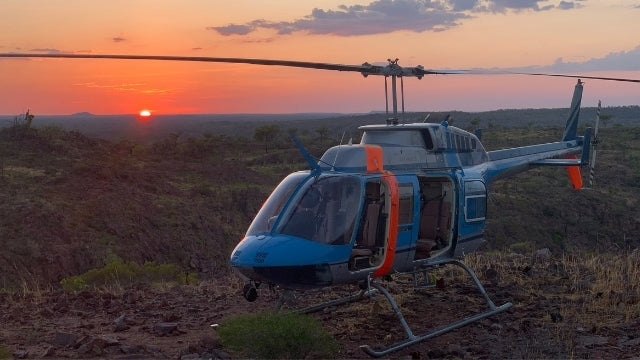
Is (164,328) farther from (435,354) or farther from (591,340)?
(591,340)

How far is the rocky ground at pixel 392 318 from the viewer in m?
7.90

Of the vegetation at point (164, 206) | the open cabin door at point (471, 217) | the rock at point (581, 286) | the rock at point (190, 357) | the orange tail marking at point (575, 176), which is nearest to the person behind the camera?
the rock at point (190, 357)

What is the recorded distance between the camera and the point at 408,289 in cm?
1115

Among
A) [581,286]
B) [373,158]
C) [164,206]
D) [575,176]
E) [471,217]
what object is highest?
[373,158]

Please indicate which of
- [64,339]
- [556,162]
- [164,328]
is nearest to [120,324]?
[164,328]

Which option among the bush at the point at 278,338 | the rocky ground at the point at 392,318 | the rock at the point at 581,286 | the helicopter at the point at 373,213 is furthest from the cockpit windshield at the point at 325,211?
the rock at the point at 581,286

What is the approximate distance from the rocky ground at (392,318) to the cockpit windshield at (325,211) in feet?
4.53

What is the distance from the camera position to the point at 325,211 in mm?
8133

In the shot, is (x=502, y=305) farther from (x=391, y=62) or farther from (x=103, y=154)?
(x=103, y=154)

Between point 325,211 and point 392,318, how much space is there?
2104mm

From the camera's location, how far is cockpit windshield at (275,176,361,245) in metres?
7.98

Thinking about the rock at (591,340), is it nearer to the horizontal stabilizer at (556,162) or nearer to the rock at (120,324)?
the horizontal stabilizer at (556,162)

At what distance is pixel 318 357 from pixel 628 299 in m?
4.89

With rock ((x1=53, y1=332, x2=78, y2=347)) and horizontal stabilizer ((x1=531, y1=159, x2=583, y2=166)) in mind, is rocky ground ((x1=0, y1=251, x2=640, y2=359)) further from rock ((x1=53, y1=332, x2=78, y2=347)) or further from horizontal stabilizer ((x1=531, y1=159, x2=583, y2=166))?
horizontal stabilizer ((x1=531, y1=159, x2=583, y2=166))
